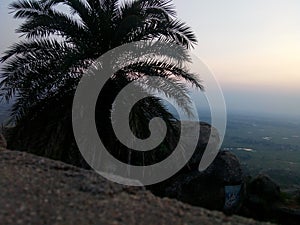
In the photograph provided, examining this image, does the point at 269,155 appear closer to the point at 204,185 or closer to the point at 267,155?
the point at 267,155

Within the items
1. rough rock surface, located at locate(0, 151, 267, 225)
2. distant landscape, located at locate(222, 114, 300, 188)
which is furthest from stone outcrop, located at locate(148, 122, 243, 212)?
rough rock surface, located at locate(0, 151, 267, 225)

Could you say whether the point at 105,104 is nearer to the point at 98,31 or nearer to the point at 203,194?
the point at 98,31

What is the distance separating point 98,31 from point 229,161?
4769mm

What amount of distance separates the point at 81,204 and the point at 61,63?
4.60m

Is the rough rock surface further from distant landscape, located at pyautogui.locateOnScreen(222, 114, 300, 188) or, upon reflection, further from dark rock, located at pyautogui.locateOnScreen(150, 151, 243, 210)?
distant landscape, located at pyautogui.locateOnScreen(222, 114, 300, 188)

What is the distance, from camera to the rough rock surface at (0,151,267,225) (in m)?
3.26

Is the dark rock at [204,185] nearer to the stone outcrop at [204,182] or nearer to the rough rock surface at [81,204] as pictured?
the stone outcrop at [204,182]

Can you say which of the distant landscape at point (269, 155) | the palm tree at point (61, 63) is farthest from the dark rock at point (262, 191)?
the palm tree at point (61, 63)

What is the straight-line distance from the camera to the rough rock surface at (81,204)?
3.26 m

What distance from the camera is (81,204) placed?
358 centimetres

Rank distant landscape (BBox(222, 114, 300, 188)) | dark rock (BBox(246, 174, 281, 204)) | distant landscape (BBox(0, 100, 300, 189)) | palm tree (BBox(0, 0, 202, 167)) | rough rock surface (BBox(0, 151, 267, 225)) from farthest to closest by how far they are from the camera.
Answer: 1. distant landscape (BBox(222, 114, 300, 188))
2. distant landscape (BBox(0, 100, 300, 189))
3. dark rock (BBox(246, 174, 281, 204))
4. palm tree (BBox(0, 0, 202, 167))
5. rough rock surface (BBox(0, 151, 267, 225))

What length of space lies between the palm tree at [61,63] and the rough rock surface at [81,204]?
3.42 m

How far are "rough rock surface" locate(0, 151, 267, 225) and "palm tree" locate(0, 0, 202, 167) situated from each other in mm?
3420

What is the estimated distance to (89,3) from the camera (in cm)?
889
